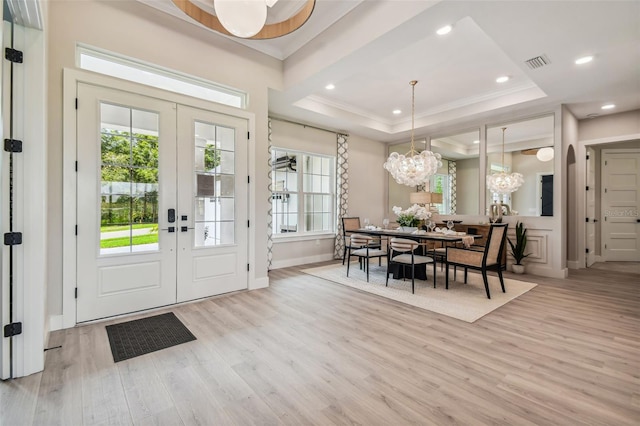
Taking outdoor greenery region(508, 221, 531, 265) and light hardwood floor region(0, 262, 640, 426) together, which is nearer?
light hardwood floor region(0, 262, 640, 426)

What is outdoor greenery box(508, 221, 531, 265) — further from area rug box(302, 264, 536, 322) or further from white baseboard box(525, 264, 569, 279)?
area rug box(302, 264, 536, 322)

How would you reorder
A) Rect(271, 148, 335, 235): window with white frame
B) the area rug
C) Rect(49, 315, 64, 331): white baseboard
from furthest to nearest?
1. Rect(271, 148, 335, 235): window with white frame
2. the area rug
3. Rect(49, 315, 64, 331): white baseboard

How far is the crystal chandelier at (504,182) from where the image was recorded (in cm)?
559

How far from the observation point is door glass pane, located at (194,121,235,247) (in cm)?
369

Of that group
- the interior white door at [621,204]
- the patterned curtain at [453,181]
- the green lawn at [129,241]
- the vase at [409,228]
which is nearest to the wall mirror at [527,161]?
the patterned curtain at [453,181]

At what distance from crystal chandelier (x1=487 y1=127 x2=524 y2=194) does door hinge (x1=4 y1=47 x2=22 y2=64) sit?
267 inches

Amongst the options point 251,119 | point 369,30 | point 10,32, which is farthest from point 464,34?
point 10,32

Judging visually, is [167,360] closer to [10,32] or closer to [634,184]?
[10,32]

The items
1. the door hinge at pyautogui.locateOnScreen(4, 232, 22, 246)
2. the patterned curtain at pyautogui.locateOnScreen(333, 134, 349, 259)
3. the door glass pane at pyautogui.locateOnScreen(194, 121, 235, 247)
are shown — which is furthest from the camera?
the patterned curtain at pyautogui.locateOnScreen(333, 134, 349, 259)

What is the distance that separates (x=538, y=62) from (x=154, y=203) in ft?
16.4

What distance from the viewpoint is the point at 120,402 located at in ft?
5.91

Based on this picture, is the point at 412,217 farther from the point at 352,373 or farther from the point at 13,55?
the point at 13,55

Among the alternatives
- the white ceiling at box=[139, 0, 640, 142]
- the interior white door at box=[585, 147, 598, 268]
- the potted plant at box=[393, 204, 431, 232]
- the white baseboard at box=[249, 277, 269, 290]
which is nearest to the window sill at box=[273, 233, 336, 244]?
the white baseboard at box=[249, 277, 269, 290]

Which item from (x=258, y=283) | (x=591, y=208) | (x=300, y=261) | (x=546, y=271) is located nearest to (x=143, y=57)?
(x=258, y=283)
